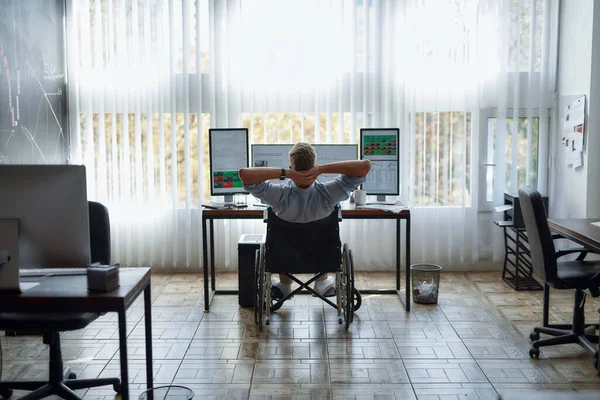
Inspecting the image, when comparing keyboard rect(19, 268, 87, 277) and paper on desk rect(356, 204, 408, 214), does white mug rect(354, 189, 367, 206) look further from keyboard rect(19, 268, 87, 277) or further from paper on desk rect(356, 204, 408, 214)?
keyboard rect(19, 268, 87, 277)

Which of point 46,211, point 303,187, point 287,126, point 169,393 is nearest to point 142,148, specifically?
point 287,126

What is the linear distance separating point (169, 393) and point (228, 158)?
2128 millimetres

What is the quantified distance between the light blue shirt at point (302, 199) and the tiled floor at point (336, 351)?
2.49 ft

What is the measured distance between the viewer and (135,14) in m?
5.36

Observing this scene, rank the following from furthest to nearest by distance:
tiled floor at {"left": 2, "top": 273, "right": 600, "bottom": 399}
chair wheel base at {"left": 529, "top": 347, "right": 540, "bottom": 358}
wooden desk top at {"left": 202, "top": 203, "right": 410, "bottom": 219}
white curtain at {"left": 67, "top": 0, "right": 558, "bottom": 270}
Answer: white curtain at {"left": 67, "top": 0, "right": 558, "bottom": 270}, wooden desk top at {"left": 202, "top": 203, "right": 410, "bottom": 219}, chair wheel base at {"left": 529, "top": 347, "right": 540, "bottom": 358}, tiled floor at {"left": 2, "top": 273, "right": 600, "bottom": 399}

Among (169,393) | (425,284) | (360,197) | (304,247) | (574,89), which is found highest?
(574,89)

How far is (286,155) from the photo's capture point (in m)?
4.77

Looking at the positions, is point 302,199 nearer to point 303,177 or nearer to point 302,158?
point 303,177

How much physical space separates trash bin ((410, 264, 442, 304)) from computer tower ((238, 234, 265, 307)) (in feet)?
3.86

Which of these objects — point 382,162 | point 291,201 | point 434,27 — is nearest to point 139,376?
point 291,201

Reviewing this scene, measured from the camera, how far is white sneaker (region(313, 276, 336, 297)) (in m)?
4.32

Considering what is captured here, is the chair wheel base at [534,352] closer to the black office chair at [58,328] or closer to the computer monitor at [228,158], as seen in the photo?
the black office chair at [58,328]

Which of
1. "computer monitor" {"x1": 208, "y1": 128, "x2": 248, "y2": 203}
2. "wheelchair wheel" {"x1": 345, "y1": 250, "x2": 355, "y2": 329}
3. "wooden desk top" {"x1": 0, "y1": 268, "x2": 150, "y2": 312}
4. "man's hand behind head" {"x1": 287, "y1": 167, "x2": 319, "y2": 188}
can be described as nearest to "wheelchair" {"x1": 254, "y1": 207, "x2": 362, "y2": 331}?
"wheelchair wheel" {"x1": 345, "y1": 250, "x2": 355, "y2": 329}

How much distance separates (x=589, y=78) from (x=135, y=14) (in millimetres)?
3727
